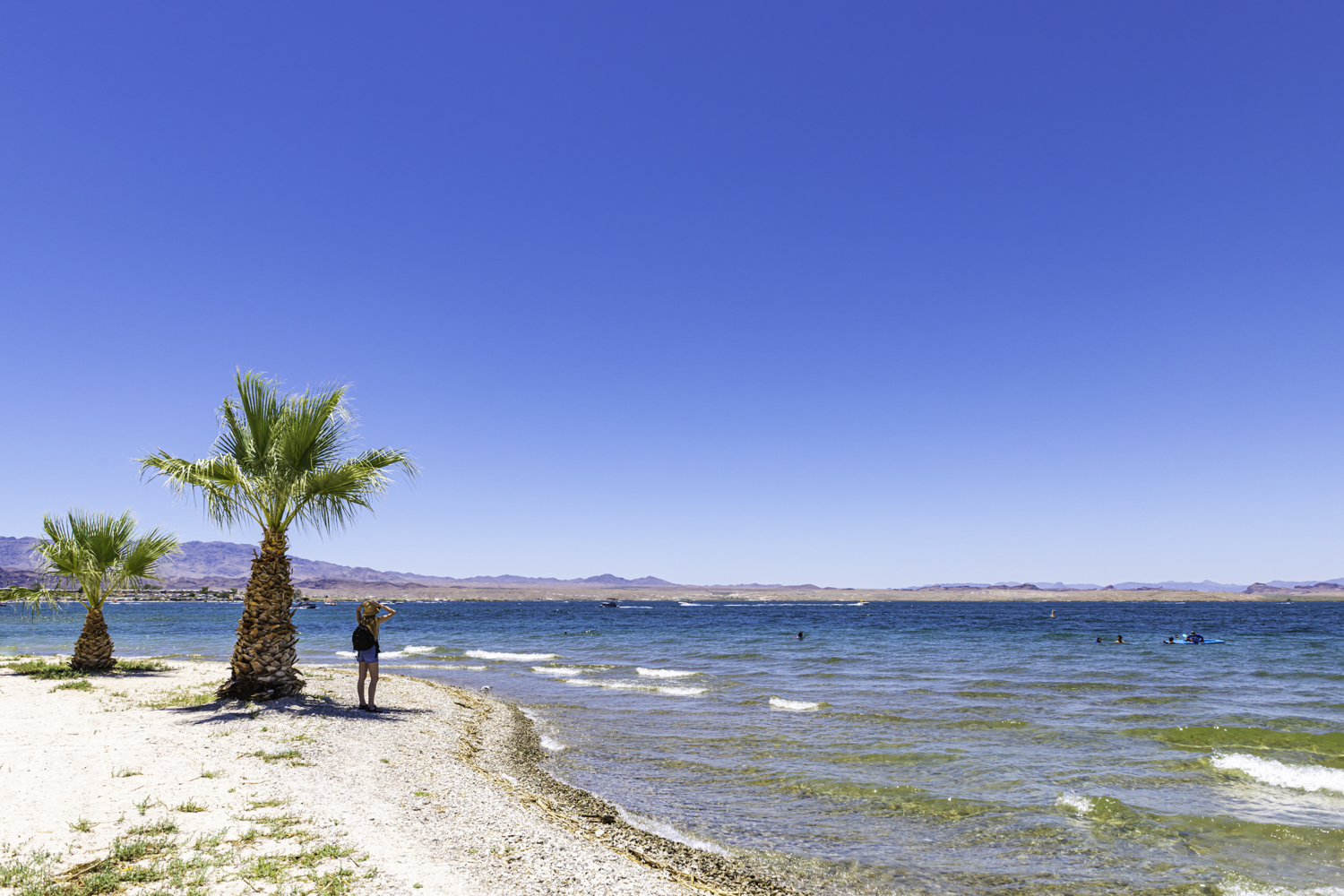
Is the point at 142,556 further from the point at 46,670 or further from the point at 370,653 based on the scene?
the point at 370,653

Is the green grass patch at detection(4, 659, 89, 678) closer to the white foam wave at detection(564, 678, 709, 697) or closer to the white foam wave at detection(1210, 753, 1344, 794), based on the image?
the white foam wave at detection(564, 678, 709, 697)

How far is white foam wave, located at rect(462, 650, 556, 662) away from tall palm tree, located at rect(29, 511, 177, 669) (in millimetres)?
17847

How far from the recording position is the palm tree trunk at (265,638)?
14898 millimetres

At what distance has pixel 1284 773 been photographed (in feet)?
42.9

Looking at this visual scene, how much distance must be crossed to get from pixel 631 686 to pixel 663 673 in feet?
15.3

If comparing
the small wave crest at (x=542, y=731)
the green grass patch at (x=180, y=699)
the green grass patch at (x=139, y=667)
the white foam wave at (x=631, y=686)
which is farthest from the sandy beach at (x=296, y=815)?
the white foam wave at (x=631, y=686)

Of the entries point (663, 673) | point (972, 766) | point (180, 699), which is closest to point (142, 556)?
point (180, 699)

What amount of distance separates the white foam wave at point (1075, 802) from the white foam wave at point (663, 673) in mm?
18092

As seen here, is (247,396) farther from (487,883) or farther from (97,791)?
(487,883)

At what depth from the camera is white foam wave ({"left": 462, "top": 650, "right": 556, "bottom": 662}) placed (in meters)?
36.1

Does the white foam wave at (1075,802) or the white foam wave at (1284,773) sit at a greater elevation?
the white foam wave at (1075,802)

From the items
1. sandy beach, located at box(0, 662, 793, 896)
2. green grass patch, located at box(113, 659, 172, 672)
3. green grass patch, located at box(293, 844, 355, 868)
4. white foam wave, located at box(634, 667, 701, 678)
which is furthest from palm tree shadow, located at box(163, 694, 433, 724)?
white foam wave, located at box(634, 667, 701, 678)

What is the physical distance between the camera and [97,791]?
8.07m

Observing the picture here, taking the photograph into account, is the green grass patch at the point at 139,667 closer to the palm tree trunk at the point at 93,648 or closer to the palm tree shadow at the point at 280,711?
the palm tree trunk at the point at 93,648
